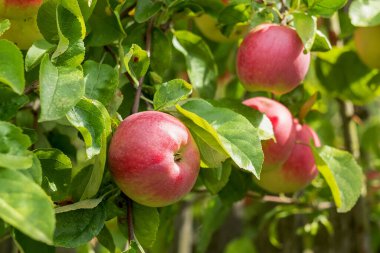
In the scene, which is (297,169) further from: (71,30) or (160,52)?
(71,30)

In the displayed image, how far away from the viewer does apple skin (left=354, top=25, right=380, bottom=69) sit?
142cm

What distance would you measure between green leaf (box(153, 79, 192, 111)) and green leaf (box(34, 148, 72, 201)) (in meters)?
0.14

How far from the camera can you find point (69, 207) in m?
0.89

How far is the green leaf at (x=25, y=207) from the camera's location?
62cm

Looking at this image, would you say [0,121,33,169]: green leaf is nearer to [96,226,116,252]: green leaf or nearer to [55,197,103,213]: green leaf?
[55,197,103,213]: green leaf

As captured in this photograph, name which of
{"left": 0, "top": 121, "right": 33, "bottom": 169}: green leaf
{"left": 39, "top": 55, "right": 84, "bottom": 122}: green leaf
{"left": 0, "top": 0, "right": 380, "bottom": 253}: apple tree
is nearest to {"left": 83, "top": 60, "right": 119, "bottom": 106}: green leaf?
{"left": 0, "top": 0, "right": 380, "bottom": 253}: apple tree

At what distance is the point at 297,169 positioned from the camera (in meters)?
1.31

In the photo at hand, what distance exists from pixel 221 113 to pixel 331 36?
856mm

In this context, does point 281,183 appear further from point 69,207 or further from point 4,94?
point 4,94

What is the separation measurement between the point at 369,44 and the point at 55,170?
0.77m

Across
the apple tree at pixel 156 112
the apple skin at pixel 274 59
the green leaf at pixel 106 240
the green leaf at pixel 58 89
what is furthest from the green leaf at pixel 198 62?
the green leaf at pixel 58 89

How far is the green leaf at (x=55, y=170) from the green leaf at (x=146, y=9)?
0.29 metres

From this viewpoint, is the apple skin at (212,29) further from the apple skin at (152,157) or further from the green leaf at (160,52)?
the apple skin at (152,157)

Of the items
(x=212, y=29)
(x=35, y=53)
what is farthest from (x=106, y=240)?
(x=212, y=29)
